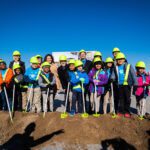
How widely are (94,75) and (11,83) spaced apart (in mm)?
3913

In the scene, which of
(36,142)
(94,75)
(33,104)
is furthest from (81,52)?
(36,142)

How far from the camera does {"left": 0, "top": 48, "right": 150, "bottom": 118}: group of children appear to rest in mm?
9586

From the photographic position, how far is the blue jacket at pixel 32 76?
33.2 feet

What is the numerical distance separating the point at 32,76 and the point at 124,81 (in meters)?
4.05

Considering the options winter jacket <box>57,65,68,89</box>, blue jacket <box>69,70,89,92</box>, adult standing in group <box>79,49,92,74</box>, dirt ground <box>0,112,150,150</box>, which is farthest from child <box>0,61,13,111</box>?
adult standing in group <box>79,49,92,74</box>

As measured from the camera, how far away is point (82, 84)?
9.52 m

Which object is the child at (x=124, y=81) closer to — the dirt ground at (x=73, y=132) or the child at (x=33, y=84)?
the dirt ground at (x=73, y=132)

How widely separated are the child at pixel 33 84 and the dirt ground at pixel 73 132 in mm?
788

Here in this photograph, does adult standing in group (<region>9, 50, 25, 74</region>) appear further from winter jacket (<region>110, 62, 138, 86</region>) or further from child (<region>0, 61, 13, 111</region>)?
winter jacket (<region>110, 62, 138, 86</region>)

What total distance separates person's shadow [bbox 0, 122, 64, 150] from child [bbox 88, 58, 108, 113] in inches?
85.5

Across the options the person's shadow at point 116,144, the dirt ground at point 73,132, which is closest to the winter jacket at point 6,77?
the dirt ground at point 73,132

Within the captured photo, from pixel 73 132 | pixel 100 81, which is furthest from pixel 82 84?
pixel 73 132

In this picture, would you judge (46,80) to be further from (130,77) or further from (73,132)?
(130,77)

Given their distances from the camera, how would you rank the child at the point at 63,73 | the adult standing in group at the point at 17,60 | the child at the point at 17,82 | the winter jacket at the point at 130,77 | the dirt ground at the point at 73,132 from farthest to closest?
the adult standing in group at the point at 17,60 < the child at the point at 17,82 < the child at the point at 63,73 < the winter jacket at the point at 130,77 < the dirt ground at the point at 73,132
